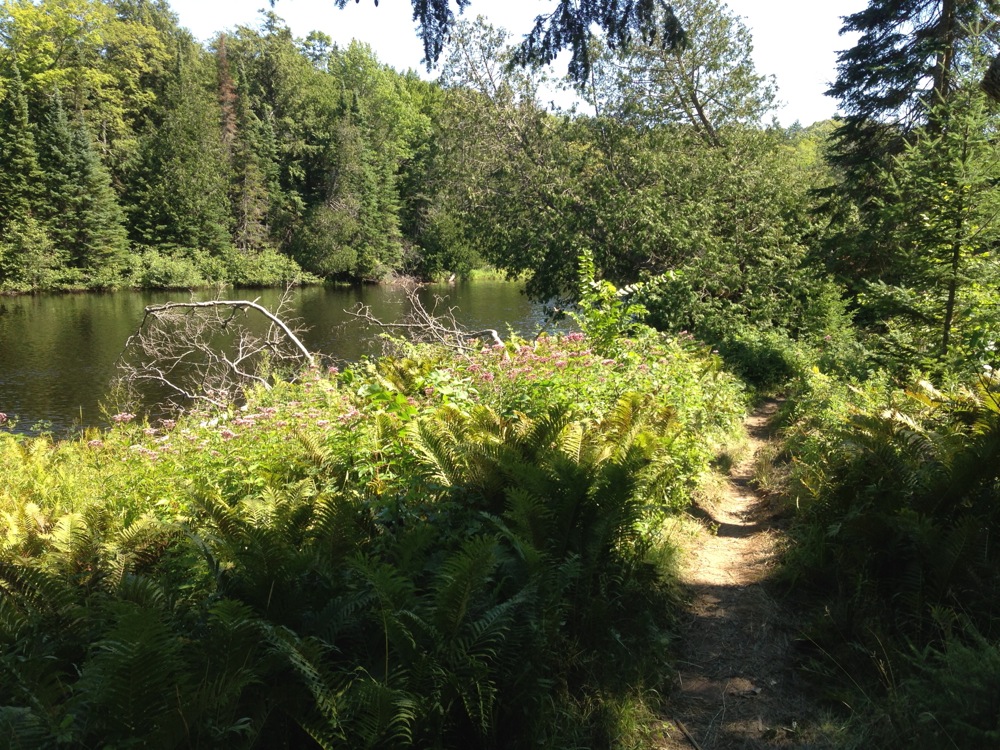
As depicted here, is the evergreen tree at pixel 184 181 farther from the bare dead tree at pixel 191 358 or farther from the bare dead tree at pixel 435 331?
the bare dead tree at pixel 435 331

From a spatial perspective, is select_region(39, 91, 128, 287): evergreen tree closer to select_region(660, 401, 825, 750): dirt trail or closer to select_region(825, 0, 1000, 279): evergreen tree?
select_region(825, 0, 1000, 279): evergreen tree

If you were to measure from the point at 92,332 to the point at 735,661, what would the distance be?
2691 cm

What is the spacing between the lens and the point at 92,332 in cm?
2444

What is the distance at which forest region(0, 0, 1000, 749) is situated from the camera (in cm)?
238

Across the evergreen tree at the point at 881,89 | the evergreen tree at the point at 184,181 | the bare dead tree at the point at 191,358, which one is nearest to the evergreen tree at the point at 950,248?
the evergreen tree at the point at 881,89

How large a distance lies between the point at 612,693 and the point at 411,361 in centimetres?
499

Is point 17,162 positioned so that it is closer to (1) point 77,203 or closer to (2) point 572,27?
(1) point 77,203

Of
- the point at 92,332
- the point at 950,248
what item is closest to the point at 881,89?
the point at 950,248

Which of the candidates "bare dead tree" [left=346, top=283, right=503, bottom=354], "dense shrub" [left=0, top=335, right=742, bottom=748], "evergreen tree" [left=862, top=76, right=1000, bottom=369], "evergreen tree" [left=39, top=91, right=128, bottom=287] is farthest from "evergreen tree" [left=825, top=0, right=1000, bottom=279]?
"evergreen tree" [left=39, top=91, right=128, bottom=287]

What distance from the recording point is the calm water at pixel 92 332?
15523mm

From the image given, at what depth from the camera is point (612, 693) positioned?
2936 millimetres

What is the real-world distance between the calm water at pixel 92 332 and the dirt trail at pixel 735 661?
25.7ft

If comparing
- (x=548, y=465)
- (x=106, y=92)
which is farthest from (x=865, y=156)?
(x=106, y=92)

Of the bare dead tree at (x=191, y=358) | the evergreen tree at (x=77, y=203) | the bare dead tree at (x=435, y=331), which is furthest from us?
the evergreen tree at (x=77, y=203)
